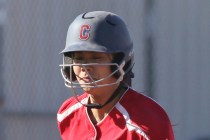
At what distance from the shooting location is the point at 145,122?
2688 mm

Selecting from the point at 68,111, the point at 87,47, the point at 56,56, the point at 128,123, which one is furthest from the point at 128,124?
the point at 56,56

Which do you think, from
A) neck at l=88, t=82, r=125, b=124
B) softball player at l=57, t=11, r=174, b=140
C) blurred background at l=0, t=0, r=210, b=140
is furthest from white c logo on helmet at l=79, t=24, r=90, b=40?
blurred background at l=0, t=0, r=210, b=140

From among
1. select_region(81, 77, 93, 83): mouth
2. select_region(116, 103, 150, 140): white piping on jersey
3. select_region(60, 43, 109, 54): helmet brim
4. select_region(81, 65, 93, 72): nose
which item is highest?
select_region(60, 43, 109, 54): helmet brim

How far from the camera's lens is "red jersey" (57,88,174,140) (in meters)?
2.68

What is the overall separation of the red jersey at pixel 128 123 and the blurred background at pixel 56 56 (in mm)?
2231

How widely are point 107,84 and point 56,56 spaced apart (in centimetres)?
253

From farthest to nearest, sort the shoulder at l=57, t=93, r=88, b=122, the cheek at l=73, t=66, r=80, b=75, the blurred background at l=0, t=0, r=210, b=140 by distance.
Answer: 1. the blurred background at l=0, t=0, r=210, b=140
2. the shoulder at l=57, t=93, r=88, b=122
3. the cheek at l=73, t=66, r=80, b=75

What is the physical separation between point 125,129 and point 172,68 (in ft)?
8.77

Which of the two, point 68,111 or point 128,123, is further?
point 68,111

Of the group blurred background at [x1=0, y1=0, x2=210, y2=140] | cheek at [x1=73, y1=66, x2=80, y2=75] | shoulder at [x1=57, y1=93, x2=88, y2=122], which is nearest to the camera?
cheek at [x1=73, y1=66, x2=80, y2=75]

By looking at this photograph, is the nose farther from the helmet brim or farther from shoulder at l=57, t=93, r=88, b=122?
shoulder at l=57, t=93, r=88, b=122

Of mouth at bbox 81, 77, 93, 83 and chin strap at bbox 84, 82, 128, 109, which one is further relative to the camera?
chin strap at bbox 84, 82, 128, 109

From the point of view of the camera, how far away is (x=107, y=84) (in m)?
2.76

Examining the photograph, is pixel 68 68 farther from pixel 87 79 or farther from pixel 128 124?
pixel 128 124
